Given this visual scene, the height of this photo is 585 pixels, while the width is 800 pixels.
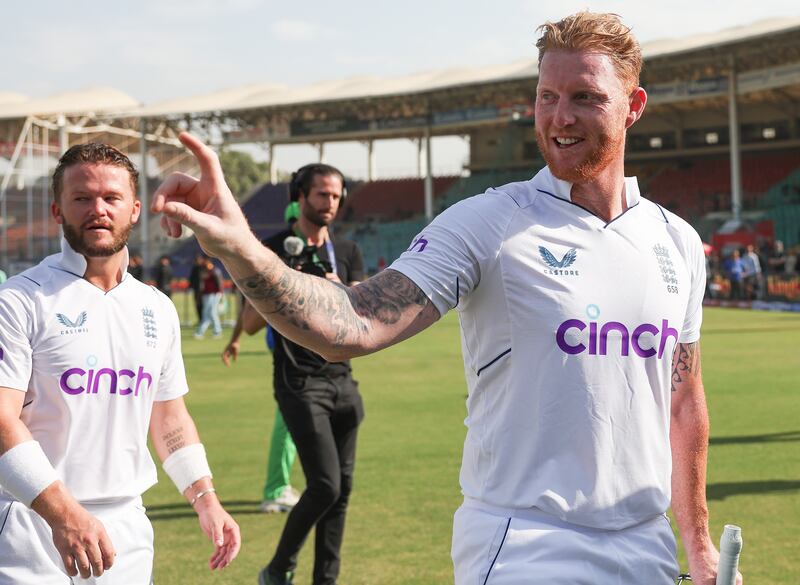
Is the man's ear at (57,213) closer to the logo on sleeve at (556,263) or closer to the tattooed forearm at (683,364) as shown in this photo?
the logo on sleeve at (556,263)

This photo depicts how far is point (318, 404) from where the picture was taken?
6.17m

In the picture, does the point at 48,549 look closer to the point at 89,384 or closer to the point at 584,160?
the point at 89,384

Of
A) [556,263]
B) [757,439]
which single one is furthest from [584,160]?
[757,439]

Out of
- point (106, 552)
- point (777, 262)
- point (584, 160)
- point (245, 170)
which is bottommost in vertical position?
point (106, 552)

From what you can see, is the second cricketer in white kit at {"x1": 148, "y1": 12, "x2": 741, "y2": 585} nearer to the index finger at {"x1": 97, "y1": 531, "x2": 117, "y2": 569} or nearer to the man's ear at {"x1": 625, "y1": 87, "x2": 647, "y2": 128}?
the man's ear at {"x1": 625, "y1": 87, "x2": 647, "y2": 128}

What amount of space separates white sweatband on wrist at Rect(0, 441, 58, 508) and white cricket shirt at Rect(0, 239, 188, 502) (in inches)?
10.4

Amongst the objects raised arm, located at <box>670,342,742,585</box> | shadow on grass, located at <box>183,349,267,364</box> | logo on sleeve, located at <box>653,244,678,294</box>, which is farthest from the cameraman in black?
shadow on grass, located at <box>183,349,267,364</box>

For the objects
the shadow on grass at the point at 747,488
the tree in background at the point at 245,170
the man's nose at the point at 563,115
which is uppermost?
the tree in background at the point at 245,170

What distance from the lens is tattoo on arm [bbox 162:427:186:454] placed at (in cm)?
405

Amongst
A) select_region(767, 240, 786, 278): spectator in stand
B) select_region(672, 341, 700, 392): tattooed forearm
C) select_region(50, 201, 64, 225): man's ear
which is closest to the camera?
select_region(672, 341, 700, 392): tattooed forearm

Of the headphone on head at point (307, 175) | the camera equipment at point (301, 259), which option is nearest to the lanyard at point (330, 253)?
the camera equipment at point (301, 259)

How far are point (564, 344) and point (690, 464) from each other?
73cm

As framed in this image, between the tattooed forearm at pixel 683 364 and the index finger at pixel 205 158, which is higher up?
the index finger at pixel 205 158

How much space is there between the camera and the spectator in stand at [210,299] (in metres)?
25.1
